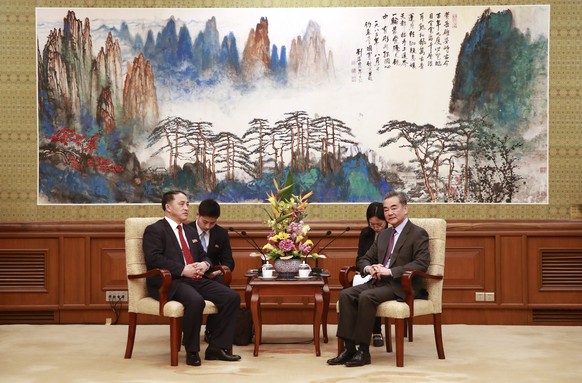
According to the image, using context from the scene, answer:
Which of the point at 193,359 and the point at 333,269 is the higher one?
the point at 333,269

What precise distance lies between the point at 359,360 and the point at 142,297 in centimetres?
170

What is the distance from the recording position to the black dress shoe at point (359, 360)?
6416mm

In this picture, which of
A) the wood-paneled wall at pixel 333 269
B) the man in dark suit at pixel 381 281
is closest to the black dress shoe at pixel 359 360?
the man in dark suit at pixel 381 281

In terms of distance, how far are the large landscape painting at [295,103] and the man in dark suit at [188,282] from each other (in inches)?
61.2

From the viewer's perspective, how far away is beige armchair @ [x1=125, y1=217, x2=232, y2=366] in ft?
21.4

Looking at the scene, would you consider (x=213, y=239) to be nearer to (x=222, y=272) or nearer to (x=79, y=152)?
(x=222, y=272)

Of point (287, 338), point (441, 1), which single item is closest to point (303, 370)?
point (287, 338)

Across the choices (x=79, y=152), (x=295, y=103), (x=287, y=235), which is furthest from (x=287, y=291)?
(x=79, y=152)

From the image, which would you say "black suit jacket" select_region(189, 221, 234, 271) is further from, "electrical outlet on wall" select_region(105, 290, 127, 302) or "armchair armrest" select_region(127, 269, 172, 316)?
"electrical outlet on wall" select_region(105, 290, 127, 302)

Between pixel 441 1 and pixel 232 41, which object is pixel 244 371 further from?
pixel 441 1

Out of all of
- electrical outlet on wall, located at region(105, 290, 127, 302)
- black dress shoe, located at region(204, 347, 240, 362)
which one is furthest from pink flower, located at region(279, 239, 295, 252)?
electrical outlet on wall, located at region(105, 290, 127, 302)

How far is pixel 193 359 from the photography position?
21.4 feet

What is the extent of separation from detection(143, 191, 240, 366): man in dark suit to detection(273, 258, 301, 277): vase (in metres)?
0.44

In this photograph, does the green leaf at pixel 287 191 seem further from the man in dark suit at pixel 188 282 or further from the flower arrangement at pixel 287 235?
the man in dark suit at pixel 188 282
